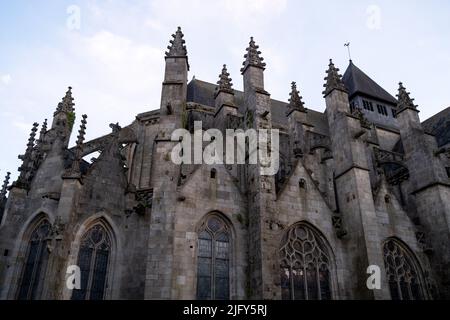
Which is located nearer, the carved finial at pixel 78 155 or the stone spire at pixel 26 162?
the carved finial at pixel 78 155

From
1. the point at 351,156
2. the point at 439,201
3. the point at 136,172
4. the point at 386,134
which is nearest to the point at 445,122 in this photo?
the point at 386,134

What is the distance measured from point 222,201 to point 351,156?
4827mm

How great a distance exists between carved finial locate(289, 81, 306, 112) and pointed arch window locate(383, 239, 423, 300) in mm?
6508

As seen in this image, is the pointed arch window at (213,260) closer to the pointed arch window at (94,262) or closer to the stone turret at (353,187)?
the pointed arch window at (94,262)

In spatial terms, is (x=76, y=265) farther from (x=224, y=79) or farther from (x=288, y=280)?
(x=224, y=79)

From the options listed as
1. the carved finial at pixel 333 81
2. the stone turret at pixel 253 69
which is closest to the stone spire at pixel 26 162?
the stone turret at pixel 253 69

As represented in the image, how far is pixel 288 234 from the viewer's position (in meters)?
11.6

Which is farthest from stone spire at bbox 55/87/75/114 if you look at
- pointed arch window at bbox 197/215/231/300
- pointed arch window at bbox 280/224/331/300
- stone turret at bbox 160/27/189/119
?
pointed arch window at bbox 280/224/331/300

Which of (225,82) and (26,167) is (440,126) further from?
(26,167)

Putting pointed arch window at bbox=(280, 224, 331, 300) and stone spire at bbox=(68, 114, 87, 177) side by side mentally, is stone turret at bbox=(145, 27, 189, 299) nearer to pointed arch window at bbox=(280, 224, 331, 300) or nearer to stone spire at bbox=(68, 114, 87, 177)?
stone spire at bbox=(68, 114, 87, 177)

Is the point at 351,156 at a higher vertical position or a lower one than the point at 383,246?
higher

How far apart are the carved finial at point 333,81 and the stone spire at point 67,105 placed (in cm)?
1010

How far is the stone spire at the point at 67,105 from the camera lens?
15.0 meters

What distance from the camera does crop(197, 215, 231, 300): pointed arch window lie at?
1002 cm
